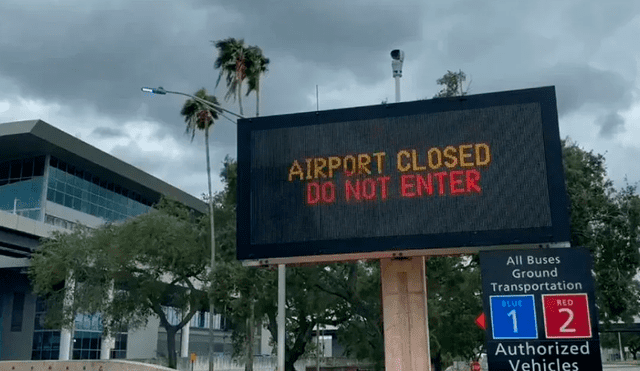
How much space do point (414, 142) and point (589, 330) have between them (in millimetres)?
5605

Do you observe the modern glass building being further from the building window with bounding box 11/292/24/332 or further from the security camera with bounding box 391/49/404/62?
the security camera with bounding box 391/49/404/62

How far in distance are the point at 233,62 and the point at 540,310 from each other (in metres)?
29.7

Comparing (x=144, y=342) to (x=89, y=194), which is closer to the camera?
(x=89, y=194)

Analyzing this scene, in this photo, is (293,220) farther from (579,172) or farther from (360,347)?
(360,347)

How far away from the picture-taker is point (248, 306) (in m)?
34.9

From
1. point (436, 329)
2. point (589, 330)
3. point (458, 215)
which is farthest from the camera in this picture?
point (436, 329)

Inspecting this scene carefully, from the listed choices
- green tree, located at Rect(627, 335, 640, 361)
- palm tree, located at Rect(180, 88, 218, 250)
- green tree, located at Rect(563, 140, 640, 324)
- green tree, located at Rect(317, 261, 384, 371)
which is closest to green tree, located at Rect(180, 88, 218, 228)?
palm tree, located at Rect(180, 88, 218, 250)

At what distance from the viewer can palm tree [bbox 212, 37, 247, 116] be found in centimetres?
3972

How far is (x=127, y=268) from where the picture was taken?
3891cm

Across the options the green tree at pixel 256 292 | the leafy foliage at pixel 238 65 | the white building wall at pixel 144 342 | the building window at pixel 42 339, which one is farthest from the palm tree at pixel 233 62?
the white building wall at pixel 144 342

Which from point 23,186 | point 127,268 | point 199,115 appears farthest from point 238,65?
point 23,186

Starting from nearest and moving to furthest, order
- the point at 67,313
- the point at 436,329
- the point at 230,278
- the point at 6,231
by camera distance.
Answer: the point at 230,278, the point at 436,329, the point at 67,313, the point at 6,231

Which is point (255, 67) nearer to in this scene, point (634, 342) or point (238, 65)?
point (238, 65)

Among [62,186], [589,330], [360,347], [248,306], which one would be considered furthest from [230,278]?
[62,186]
